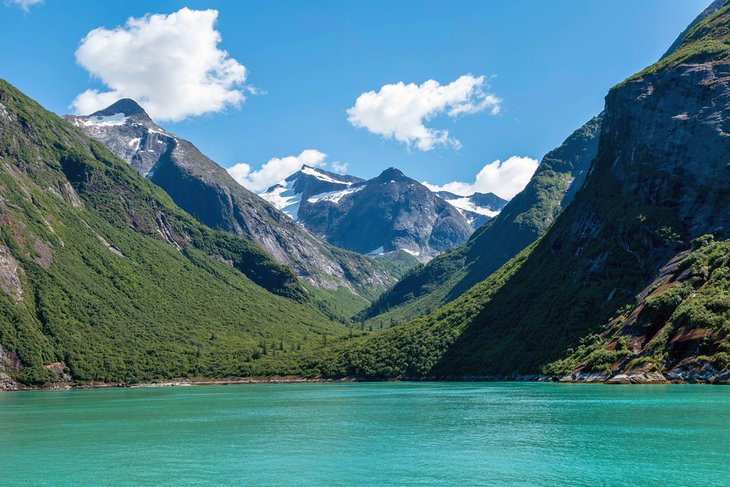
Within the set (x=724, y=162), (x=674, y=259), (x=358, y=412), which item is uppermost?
(x=724, y=162)

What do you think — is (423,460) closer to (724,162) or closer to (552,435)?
(552,435)

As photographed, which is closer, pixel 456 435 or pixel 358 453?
pixel 358 453

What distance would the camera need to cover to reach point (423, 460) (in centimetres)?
6762

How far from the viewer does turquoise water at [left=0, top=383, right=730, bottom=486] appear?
197 ft

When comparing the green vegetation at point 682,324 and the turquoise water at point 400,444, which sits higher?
the green vegetation at point 682,324

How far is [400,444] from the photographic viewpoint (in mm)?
78375

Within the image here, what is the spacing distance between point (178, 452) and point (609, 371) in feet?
378

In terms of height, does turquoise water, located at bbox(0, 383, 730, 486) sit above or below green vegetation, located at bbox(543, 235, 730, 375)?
below

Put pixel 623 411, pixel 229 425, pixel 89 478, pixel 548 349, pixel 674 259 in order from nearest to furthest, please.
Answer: pixel 89 478, pixel 623 411, pixel 229 425, pixel 674 259, pixel 548 349

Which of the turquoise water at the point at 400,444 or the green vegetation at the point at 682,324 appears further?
the green vegetation at the point at 682,324

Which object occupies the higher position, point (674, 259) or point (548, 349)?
point (674, 259)

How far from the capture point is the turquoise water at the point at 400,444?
60.0 meters

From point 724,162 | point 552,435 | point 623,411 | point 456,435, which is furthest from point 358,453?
point 724,162

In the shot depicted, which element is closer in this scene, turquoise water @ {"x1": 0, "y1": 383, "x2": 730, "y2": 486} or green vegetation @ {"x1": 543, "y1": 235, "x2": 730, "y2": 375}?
turquoise water @ {"x1": 0, "y1": 383, "x2": 730, "y2": 486}
